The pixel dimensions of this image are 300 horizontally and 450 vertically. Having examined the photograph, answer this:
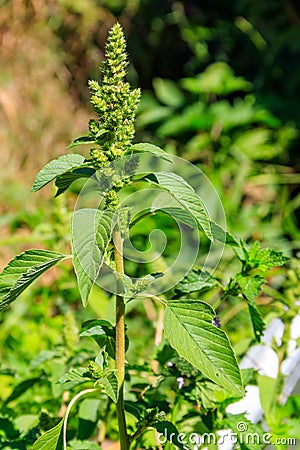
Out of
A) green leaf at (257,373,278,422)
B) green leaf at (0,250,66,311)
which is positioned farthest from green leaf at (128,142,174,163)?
green leaf at (257,373,278,422)

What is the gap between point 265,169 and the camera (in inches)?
106

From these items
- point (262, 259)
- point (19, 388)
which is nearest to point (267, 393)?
point (262, 259)

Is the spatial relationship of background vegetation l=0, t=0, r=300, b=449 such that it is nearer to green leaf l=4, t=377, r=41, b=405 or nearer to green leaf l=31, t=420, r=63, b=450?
green leaf l=4, t=377, r=41, b=405

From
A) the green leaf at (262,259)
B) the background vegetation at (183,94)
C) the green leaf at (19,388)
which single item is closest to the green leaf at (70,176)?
the green leaf at (262,259)

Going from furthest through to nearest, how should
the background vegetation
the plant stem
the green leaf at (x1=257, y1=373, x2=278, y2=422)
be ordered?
the background vegetation, the green leaf at (x1=257, y1=373, x2=278, y2=422), the plant stem

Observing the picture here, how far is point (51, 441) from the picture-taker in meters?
0.65

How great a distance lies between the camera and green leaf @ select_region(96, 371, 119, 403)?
63 centimetres

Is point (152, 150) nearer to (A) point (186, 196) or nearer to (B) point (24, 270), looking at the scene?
(A) point (186, 196)

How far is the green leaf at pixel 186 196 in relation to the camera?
23.6 inches

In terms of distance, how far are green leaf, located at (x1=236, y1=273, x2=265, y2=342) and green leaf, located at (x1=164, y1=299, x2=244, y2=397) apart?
0.43 ft

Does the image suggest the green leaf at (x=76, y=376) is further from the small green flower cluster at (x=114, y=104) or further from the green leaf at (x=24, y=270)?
the small green flower cluster at (x=114, y=104)

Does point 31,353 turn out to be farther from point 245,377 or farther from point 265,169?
point 265,169

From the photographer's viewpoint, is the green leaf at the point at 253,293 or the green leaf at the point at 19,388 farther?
the green leaf at the point at 19,388

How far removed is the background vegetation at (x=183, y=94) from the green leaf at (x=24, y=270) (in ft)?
3.99
